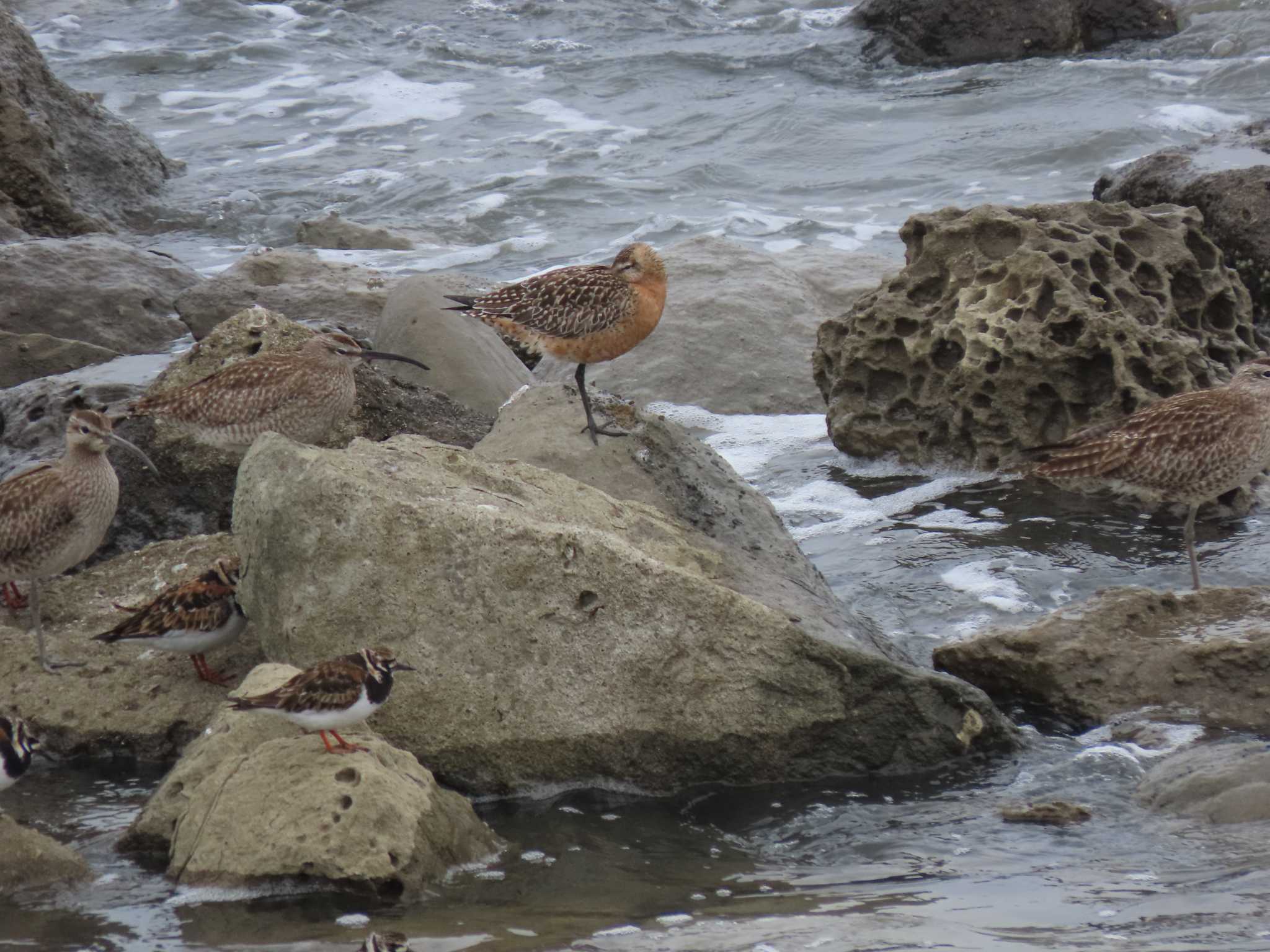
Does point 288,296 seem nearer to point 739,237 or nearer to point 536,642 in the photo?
point 739,237

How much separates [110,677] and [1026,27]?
57.5 feet

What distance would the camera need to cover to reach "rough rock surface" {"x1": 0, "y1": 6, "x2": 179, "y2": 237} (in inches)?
593

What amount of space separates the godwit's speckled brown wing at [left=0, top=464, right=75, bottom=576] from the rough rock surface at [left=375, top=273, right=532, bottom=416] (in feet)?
9.41

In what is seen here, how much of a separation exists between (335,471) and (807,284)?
7.69 meters

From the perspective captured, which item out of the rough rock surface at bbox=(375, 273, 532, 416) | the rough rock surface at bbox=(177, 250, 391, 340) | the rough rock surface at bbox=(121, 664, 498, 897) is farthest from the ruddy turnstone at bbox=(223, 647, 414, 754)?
the rough rock surface at bbox=(177, 250, 391, 340)

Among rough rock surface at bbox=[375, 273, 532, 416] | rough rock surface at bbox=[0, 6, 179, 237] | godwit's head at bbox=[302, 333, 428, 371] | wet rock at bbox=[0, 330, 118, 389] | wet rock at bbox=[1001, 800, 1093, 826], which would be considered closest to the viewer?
wet rock at bbox=[1001, 800, 1093, 826]

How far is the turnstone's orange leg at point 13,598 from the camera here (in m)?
7.69

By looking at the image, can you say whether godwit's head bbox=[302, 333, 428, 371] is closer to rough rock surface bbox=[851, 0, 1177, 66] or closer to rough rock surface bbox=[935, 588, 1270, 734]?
rough rock surface bbox=[935, 588, 1270, 734]

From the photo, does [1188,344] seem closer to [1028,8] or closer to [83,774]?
[83,774]

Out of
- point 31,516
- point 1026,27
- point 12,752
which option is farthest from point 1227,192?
point 1026,27

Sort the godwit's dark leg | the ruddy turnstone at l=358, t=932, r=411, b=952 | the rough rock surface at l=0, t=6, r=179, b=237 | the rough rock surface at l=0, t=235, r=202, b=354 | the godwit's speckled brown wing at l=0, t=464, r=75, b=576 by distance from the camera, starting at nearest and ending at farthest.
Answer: the ruddy turnstone at l=358, t=932, r=411, b=952 → the godwit's speckled brown wing at l=0, t=464, r=75, b=576 → the godwit's dark leg → the rough rock surface at l=0, t=235, r=202, b=354 → the rough rock surface at l=0, t=6, r=179, b=237

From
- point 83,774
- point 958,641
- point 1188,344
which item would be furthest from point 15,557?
point 1188,344

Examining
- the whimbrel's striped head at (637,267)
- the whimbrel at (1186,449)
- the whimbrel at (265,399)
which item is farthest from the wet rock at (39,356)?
the whimbrel at (1186,449)

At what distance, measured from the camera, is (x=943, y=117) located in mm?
19859
